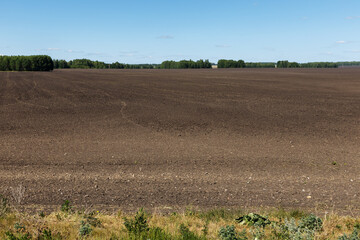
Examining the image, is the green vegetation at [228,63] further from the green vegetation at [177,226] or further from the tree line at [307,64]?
the green vegetation at [177,226]

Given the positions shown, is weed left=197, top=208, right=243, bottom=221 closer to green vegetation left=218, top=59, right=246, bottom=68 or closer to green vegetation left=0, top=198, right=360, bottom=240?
green vegetation left=0, top=198, right=360, bottom=240

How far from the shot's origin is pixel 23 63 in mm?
103125

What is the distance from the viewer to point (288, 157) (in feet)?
35.0

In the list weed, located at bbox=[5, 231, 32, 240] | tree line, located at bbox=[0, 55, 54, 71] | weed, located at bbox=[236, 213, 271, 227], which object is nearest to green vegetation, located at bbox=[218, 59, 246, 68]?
tree line, located at bbox=[0, 55, 54, 71]

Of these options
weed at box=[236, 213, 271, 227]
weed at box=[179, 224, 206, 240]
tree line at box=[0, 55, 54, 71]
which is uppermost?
tree line at box=[0, 55, 54, 71]

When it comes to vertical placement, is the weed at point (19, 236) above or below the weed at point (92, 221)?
above

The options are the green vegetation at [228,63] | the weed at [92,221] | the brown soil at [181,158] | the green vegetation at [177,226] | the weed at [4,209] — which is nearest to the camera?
the green vegetation at [177,226]

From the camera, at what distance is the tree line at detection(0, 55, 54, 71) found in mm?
103312

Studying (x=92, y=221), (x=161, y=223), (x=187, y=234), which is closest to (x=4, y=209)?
(x=92, y=221)

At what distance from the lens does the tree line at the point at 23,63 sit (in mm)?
103312

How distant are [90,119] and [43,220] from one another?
37.9 feet

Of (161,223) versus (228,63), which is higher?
(228,63)

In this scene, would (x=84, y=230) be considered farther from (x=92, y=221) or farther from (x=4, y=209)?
(x=4, y=209)

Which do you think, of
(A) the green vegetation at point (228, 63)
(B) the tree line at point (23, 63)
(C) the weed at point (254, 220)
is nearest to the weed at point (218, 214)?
(C) the weed at point (254, 220)
